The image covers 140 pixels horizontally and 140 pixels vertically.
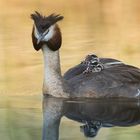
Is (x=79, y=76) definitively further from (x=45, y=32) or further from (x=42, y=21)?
(x=42, y=21)

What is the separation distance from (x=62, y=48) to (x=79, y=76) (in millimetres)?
4131

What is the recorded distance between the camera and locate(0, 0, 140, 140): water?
9.80 m

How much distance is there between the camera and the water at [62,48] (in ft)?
32.1

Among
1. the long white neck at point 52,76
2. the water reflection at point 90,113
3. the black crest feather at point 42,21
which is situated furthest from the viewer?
the long white neck at point 52,76

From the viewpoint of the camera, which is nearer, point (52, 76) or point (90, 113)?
point (90, 113)

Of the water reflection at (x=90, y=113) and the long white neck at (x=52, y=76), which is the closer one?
the water reflection at (x=90, y=113)

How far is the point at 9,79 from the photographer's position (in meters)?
12.8

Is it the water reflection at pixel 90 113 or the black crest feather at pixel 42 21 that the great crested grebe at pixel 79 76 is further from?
the water reflection at pixel 90 113

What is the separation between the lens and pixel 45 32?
444 inches

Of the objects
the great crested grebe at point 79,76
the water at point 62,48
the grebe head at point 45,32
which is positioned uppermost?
the grebe head at point 45,32

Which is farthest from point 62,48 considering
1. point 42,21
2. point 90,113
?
point 90,113

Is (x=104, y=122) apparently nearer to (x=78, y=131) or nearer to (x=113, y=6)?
(x=78, y=131)

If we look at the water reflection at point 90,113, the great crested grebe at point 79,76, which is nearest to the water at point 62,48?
the water reflection at point 90,113

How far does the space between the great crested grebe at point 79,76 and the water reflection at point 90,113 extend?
13 centimetres
